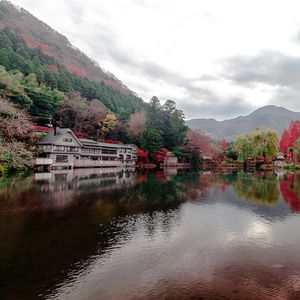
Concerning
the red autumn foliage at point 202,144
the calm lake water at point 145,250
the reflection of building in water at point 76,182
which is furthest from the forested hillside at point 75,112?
the calm lake water at point 145,250

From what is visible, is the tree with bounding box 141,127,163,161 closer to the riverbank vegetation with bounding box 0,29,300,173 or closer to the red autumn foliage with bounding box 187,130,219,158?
the riverbank vegetation with bounding box 0,29,300,173

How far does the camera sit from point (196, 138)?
248 feet

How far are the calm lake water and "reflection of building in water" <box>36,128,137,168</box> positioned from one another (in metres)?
27.4

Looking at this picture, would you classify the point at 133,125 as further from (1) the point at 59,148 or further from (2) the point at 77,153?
(1) the point at 59,148

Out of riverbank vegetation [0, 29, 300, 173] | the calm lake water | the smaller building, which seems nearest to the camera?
the calm lake water

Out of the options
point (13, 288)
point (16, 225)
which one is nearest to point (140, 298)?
point (13, 288)

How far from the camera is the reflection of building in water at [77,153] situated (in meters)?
45.2

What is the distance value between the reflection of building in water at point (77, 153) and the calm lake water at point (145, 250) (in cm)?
2738

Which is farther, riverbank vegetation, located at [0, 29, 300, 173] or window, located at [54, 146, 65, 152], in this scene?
riverbank vegetation, located at [0, 29, 300, 173]

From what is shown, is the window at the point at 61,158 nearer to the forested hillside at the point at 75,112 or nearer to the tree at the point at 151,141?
the forested hillside at the point at 75,112

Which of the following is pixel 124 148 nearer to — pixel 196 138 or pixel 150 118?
pixel 150 118

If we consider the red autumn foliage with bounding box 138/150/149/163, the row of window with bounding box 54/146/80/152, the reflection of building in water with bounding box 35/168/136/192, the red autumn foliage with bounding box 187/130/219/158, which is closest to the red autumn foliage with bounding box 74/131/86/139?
the row of window with bounding box 54/146/80/152

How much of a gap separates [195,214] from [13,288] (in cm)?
1178

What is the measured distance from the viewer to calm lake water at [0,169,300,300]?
24.0ft
